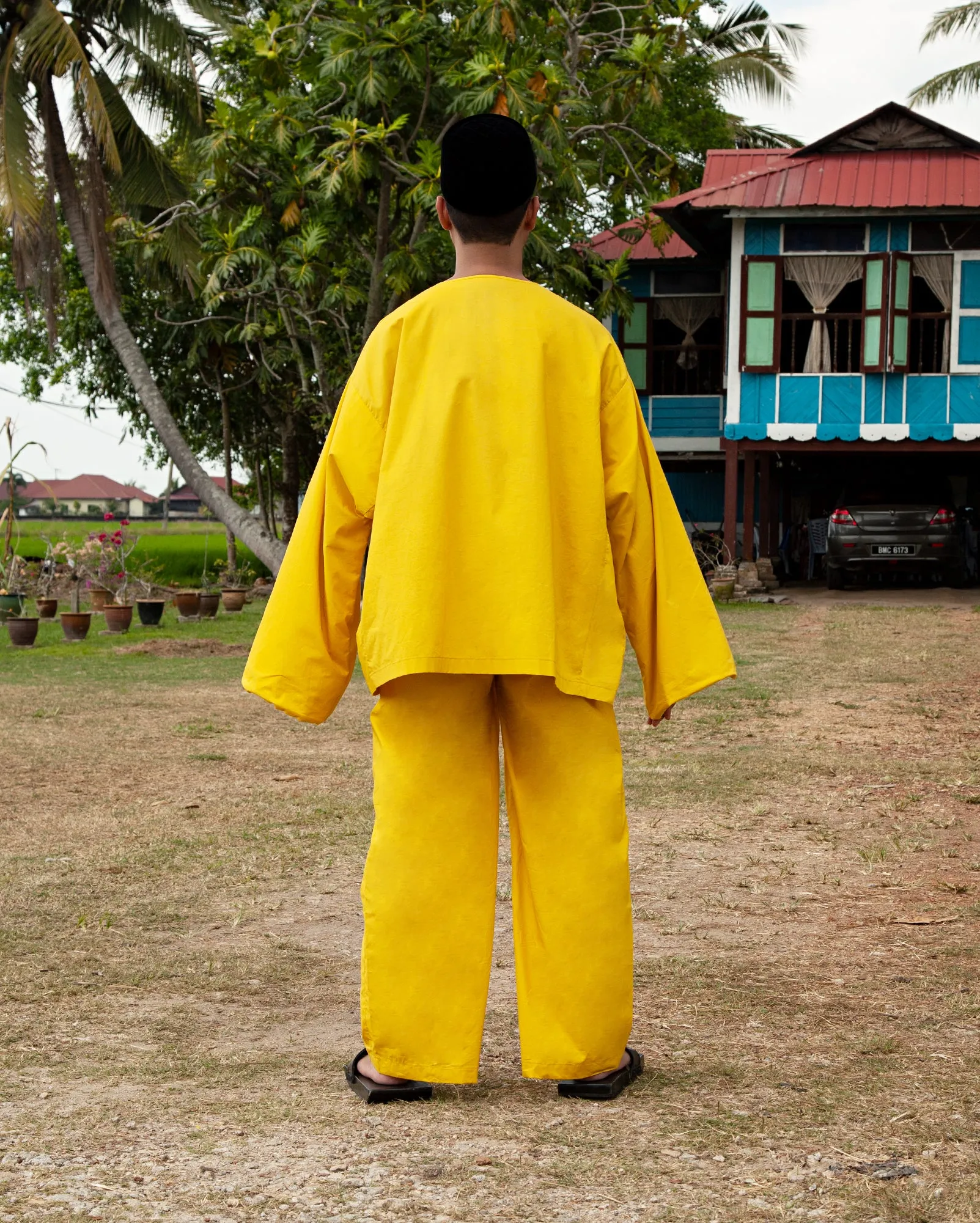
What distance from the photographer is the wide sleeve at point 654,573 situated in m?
2.94

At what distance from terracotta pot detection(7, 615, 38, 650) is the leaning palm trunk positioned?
118 inches

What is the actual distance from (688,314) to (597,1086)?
19395 mm

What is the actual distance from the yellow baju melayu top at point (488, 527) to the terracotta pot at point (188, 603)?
45.0 ft

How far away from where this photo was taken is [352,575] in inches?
118

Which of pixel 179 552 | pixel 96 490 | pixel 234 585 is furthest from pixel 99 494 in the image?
pixel 234 585

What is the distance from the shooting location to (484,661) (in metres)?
2.77

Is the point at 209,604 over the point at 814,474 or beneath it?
beneath

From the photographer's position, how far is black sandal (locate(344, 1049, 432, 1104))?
279 cm

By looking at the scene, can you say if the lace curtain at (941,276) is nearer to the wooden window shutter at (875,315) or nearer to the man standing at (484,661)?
the wooden window shutter at (875,315)

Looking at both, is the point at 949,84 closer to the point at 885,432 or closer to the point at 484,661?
the point at 885,432

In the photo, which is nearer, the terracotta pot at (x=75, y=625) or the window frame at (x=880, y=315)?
the terracotta pot at (x=75, y=625)

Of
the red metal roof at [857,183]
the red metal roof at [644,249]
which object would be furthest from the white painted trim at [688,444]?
the red metal roof at [857,183]

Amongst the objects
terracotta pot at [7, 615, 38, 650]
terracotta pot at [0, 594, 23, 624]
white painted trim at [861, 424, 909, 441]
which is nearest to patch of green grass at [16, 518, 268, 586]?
terracotta pot at [0, 594, 23, 624]

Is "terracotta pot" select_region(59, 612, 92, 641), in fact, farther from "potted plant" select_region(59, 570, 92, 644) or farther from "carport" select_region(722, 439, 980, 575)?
"carport" select_region(722, 439, 980, 575)
